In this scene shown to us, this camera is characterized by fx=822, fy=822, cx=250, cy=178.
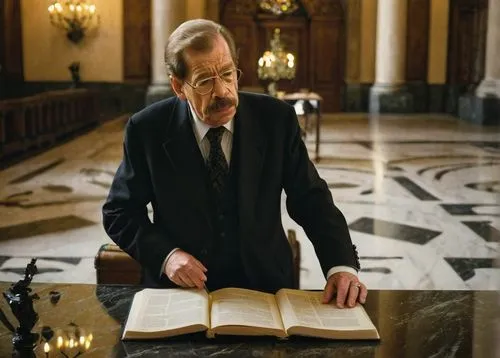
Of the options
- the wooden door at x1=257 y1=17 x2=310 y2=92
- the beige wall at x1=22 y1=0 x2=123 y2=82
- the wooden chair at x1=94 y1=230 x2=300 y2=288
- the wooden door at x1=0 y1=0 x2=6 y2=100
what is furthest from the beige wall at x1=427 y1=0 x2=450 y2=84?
the wooden chair at x1=94 y1=230 x2=300 y2=288

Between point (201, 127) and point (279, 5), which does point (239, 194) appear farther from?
point (279, 5)

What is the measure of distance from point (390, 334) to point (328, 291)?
25 centimetres

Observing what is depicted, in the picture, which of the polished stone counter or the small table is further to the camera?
the small table

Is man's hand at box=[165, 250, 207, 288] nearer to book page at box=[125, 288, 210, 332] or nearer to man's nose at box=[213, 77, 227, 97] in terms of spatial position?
book page at box=[125, 288, 210, 332]

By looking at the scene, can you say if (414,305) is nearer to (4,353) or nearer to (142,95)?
(4,353)

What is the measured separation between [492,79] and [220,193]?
1373cm

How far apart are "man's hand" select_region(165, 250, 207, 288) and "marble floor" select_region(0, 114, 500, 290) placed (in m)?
2.65

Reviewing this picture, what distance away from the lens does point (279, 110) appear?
8.29 feet

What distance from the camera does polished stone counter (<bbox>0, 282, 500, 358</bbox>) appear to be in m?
1.78

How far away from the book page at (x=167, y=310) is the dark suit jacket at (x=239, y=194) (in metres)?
0.25

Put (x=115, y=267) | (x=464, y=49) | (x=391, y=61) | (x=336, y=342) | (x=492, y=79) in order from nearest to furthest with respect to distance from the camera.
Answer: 1. (x=336, y=342)
2. (x=115, y=267)
3. (x=492, y=79)
4. (x=391, y=61)
5. (x=464, y=49)

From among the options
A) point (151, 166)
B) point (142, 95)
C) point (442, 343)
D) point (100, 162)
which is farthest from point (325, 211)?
point (142, 95)

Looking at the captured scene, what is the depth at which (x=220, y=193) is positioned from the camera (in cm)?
242

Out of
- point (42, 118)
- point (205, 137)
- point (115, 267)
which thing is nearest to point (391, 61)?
point (42, 118)
